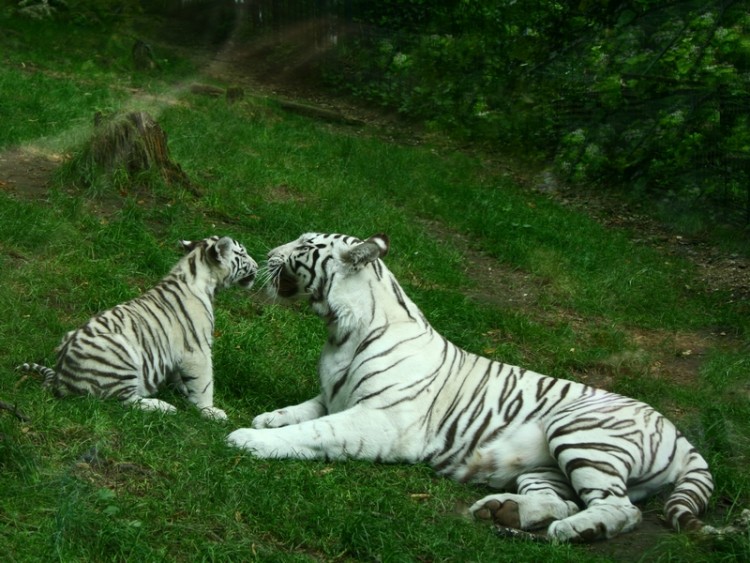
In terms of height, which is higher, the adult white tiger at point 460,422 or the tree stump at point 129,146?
the tree stump at point 129,146

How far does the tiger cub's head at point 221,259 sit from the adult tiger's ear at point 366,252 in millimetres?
838

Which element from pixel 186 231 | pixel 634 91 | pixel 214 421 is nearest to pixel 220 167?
pixel 186 231

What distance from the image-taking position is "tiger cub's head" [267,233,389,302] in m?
5.66

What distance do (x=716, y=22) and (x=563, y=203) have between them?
4.43 meters

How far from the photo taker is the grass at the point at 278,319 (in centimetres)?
425

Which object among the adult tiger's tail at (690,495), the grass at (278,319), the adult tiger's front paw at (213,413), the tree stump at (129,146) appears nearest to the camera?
the grass at (278,319)

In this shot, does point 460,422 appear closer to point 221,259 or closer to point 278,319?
point 221,259

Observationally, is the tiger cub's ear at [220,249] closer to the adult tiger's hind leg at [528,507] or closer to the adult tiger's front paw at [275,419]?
the adult tiger's front paw at [275,419]

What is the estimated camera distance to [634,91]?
10.6m

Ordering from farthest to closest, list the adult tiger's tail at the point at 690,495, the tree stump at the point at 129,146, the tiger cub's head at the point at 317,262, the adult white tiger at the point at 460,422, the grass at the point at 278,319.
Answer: the tree stump at the point at 129,146
the tiger cub's head at the point at 317,262
the adult white tiger at the point at 460,422
the adult tiger's tail at the point at 690,495
the grass at the point at 278,319

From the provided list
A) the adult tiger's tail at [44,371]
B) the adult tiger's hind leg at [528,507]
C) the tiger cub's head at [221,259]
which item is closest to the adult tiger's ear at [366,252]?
the tiger cub's head at [221,259]

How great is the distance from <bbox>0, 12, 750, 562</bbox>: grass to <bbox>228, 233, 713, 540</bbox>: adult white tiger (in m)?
0.15

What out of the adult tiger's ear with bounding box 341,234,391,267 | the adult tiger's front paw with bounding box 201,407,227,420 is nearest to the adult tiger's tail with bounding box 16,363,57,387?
the adult tiger's front paw with bounding box 201,407,227,420

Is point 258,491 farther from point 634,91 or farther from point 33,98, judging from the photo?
point 33,98
